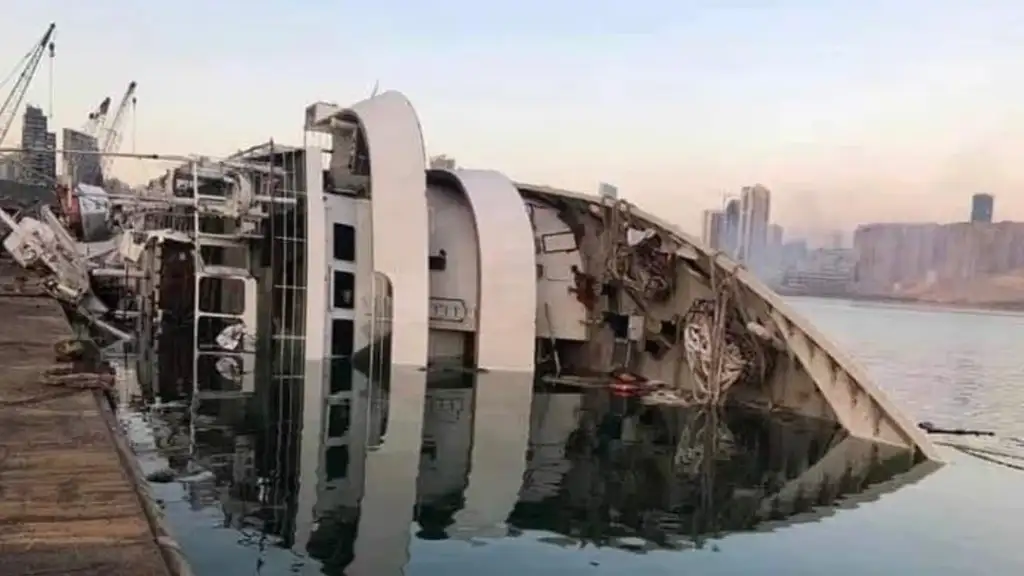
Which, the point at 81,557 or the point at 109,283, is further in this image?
the point at 109,283

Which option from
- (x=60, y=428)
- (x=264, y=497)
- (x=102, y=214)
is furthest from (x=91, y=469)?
(x=102, y=214)

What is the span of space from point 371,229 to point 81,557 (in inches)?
695


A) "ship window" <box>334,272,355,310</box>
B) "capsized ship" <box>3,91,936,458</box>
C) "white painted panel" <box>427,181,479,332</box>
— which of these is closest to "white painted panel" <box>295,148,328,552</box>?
"capsized ship" <box>3,91,936,458</box>

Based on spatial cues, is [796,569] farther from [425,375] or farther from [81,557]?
[425,375]

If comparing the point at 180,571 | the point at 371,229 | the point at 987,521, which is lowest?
the point at 987,521

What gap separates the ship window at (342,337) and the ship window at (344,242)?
5.45 ft

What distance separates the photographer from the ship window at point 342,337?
74.5 feet

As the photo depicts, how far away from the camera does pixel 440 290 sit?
24.2 metres

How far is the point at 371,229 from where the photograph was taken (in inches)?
898

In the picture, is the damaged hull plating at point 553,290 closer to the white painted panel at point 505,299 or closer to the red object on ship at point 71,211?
the white painted panel at point 505,299

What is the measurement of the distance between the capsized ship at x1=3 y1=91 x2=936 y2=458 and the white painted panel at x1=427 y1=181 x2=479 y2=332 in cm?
4

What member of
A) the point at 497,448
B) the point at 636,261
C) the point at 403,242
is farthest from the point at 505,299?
the point at 497,448

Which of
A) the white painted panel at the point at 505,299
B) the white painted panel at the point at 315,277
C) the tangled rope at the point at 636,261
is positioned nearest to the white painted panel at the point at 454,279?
the white painted panel at the point at 505,299

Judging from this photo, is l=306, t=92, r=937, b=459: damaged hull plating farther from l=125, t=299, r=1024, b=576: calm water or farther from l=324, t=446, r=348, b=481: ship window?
l=324, t=446, r=348, b=481: ship window
